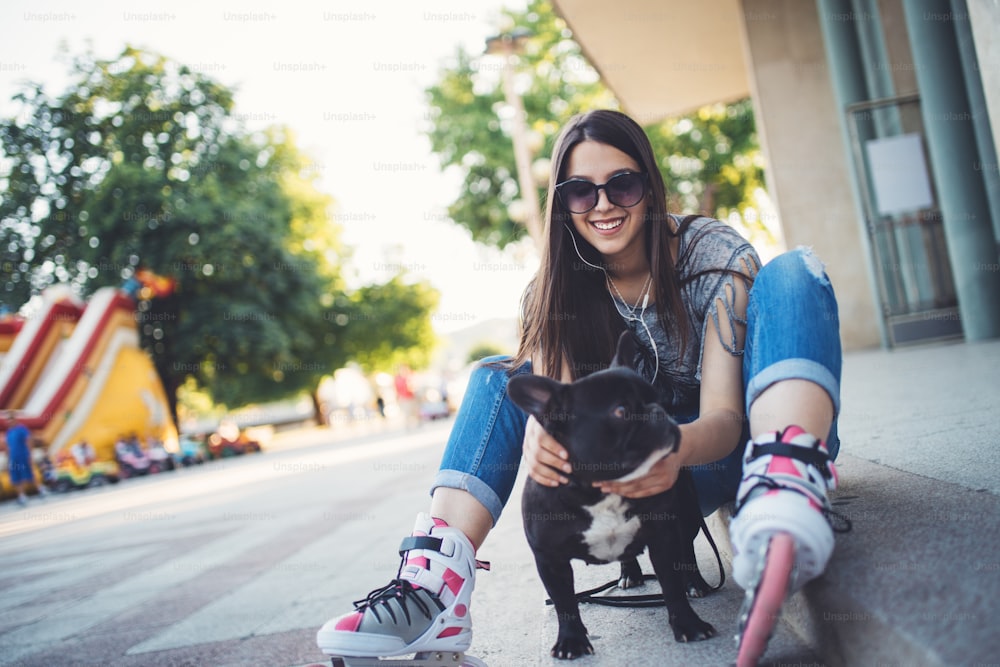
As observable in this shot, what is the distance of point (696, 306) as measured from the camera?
7.23 ft

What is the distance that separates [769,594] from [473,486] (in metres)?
0.97

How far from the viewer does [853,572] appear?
5.12 feet

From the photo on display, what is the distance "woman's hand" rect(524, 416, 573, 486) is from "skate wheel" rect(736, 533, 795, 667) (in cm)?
46

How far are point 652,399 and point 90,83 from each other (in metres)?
27.8

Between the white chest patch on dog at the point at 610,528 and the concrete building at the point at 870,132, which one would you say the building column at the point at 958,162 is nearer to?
the concrete building at the point at 870,132

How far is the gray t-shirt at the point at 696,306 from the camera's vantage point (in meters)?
2.12

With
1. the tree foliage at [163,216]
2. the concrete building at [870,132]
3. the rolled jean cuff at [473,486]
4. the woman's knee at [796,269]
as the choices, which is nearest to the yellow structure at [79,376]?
the tree foliage at [163,216]

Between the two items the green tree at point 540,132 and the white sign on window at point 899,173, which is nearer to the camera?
the white sign on window at point 899,173

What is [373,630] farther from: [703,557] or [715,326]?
[703,557]

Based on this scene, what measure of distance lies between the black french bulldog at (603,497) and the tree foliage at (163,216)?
2355 cm

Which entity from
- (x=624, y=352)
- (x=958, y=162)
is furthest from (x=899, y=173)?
(x=624, y=352)

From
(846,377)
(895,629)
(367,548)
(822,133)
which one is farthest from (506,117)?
(895,629)

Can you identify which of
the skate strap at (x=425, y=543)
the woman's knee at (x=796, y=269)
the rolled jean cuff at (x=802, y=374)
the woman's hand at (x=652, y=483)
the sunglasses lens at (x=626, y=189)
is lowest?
the skate strap at (x=425, y=543)

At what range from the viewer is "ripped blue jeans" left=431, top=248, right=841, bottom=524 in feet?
5.87
